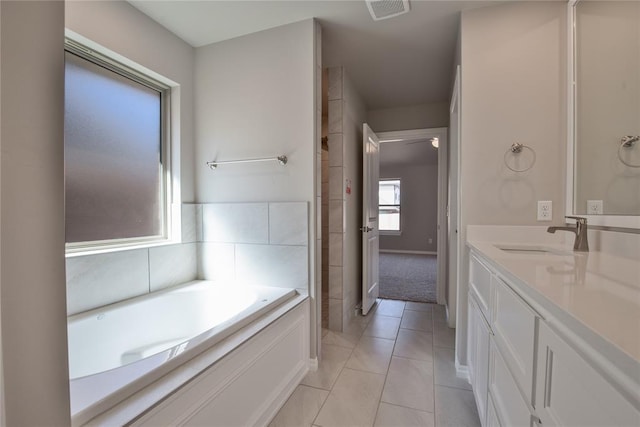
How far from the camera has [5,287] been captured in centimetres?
39

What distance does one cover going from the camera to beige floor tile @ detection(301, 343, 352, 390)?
1880mm

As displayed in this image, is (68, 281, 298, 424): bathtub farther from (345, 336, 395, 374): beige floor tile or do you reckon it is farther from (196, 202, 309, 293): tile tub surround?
(345, 336, 395, 374): beige floor tile

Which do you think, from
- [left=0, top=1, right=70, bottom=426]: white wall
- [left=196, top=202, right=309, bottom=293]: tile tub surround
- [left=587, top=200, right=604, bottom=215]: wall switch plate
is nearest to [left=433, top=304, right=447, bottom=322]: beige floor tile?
[left=196, top=202, right=309, bottom=293]: tile tub surround

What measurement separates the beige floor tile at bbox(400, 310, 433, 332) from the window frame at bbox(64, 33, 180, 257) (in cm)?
225

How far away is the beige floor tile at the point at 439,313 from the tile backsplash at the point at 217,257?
170 centimetres

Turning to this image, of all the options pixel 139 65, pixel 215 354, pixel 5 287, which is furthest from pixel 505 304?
pixel 139 65

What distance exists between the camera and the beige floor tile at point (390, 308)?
3.12 metres

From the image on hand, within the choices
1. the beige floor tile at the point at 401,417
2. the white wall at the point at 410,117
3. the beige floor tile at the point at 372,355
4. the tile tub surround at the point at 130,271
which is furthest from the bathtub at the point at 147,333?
the white wall at the point at 410,117

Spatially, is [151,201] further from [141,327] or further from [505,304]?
[505,304]

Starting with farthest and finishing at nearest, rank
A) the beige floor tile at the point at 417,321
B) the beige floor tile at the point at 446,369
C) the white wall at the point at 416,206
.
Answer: the white wall at the point at 416,206 < the beige floor tile at the point at 417,321 < the beige floor tile at the point at 446,369

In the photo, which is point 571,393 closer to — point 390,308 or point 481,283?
point 481,283

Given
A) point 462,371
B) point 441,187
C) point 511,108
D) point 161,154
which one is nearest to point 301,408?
point 462,371

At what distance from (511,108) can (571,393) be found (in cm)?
170

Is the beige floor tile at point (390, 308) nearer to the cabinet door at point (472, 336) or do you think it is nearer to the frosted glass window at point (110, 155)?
the cabinet door at point (472, 336)
